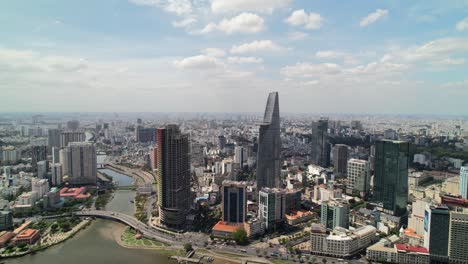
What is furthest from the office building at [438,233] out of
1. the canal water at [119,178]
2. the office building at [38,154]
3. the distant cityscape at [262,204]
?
the office building at [38,154]

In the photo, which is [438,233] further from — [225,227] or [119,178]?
[119,178]

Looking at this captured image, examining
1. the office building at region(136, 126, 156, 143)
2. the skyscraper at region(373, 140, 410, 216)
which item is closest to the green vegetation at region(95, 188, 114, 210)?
the skyscraper at region(373, 140, 410, 216)

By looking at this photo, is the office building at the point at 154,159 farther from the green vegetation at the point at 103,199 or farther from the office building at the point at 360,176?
the office building at the point at 360,176

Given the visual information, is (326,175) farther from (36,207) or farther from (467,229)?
(36,207)

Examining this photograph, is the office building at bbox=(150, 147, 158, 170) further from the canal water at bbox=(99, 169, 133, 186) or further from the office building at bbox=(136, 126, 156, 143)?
the office building at bbox=(136, 126, 156, 143)

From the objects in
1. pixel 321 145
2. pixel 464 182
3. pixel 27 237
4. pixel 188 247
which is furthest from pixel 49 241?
pixel 321 145

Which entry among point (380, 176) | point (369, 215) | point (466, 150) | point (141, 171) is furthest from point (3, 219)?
point (466, 150)

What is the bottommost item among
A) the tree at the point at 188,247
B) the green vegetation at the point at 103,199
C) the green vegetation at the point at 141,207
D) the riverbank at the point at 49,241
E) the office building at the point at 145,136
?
the riverbank at the point at 49,241
